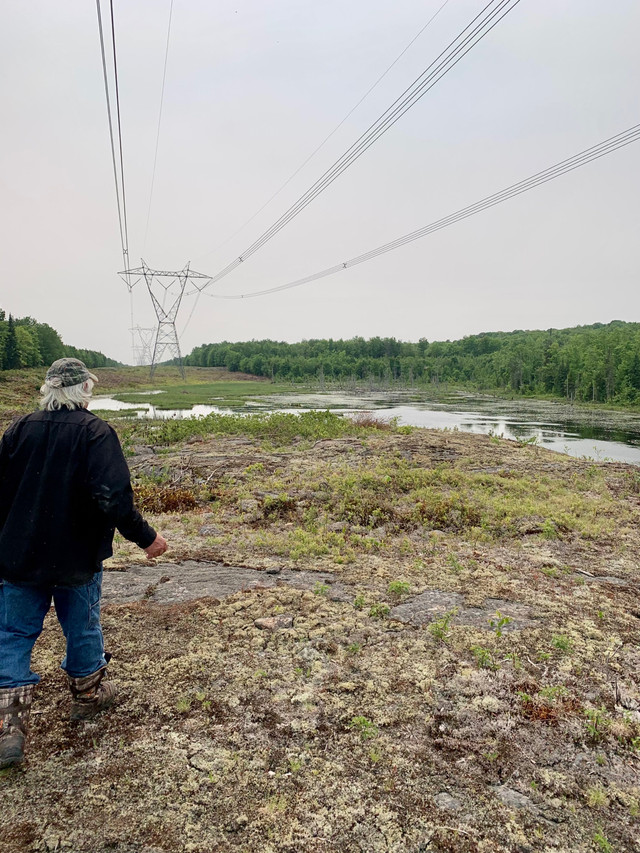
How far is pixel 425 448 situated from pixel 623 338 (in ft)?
237

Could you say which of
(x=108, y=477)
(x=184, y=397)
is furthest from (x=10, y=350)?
(x=108, y=477)

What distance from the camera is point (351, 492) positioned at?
9227mm

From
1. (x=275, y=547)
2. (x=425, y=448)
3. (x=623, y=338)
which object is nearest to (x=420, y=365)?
(x=623, y=338)

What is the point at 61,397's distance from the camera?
9.57 ft

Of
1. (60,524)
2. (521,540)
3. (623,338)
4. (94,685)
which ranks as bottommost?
(521,540)

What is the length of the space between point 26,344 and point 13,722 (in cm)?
7908

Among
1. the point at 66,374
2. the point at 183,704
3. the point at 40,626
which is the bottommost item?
the point at 183,704

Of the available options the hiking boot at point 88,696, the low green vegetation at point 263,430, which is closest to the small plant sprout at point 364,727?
the hiking boot at point 88,696

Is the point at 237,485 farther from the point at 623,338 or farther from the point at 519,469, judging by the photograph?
the point at 623,338

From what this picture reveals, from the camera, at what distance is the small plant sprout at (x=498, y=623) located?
4.22m

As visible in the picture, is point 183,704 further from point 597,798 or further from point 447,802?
point 597,798

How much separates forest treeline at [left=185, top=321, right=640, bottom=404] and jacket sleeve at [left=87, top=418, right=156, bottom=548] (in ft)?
208

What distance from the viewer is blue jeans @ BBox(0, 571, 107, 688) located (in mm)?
2732

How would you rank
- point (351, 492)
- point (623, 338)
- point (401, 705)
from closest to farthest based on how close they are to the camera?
point (401, 705) → point (351, 492) → point (623, 338)
